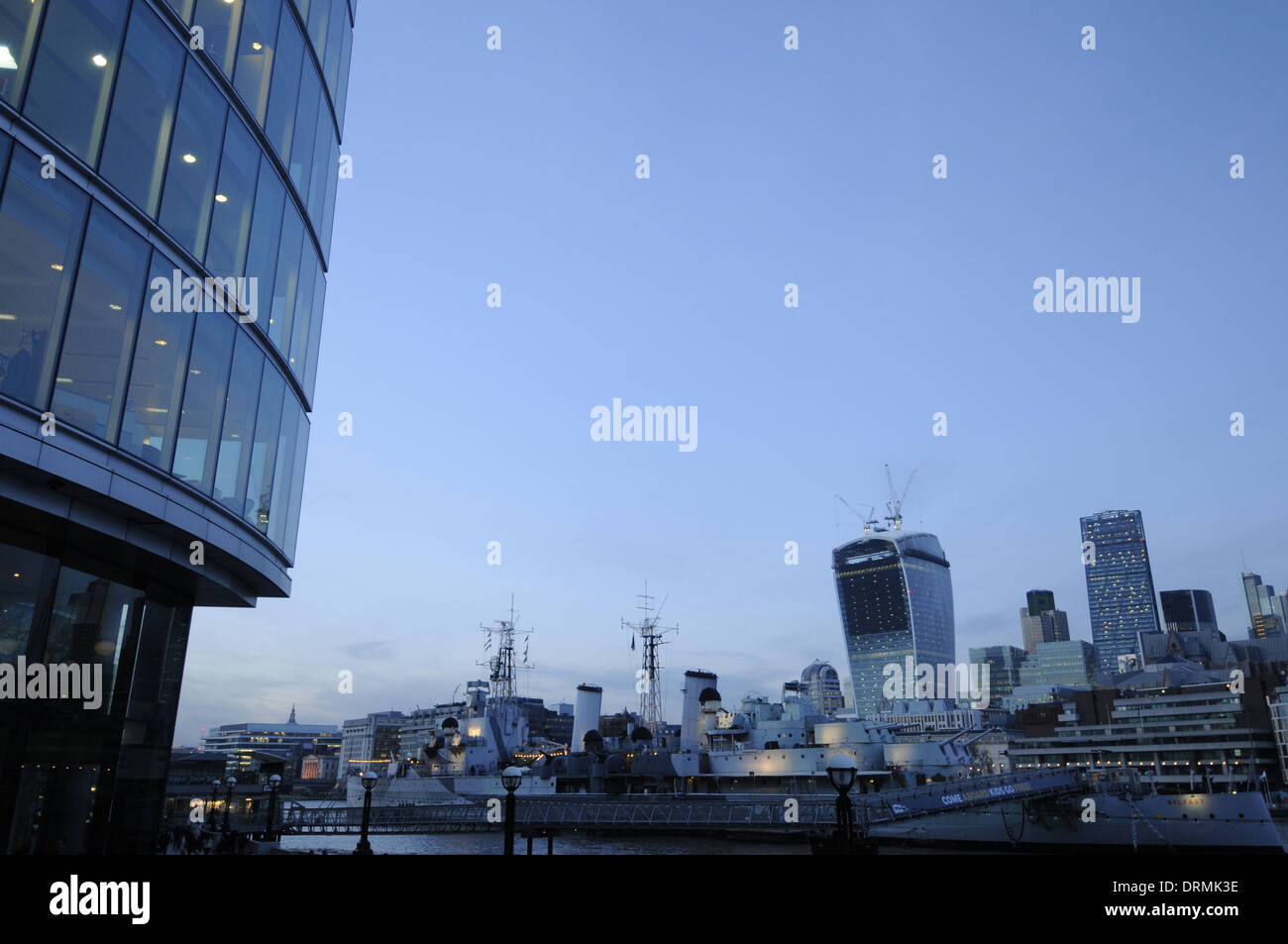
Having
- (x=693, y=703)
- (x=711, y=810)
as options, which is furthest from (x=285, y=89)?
(x=693, y=703)

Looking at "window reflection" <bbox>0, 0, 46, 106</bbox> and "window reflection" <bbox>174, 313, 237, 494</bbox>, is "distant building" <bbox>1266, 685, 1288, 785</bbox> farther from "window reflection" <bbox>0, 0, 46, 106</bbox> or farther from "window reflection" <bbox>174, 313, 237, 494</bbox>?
"window reflection" <bbox>0, 0, 46, 106</bbox>

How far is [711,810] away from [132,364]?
183 ft

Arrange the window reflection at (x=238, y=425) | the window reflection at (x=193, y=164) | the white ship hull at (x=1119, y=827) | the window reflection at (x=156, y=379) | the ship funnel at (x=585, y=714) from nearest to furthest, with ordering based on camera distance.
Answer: the window reflection at (x=156, y=379)
the window reflection at (x=193, y=164)
the window reflection at (x=238, y=425)
the white ship hull at (x=1119, y=827)
the ship funnel at (x=585, y=714)

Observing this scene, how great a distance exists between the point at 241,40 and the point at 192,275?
629cm

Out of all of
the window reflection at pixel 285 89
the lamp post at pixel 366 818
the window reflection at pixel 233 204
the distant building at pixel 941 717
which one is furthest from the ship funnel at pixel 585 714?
the distant building at pixel 941 717

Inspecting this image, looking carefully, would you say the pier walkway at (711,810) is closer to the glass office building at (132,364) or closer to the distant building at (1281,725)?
the glass office building at (132,364)

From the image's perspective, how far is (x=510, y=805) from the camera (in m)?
19.3

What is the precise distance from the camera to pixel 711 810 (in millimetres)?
60969

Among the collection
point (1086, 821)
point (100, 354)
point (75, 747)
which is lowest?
point (1086, 821)

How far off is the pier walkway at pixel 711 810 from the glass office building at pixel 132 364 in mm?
40975

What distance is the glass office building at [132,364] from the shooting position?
12.7 metres
